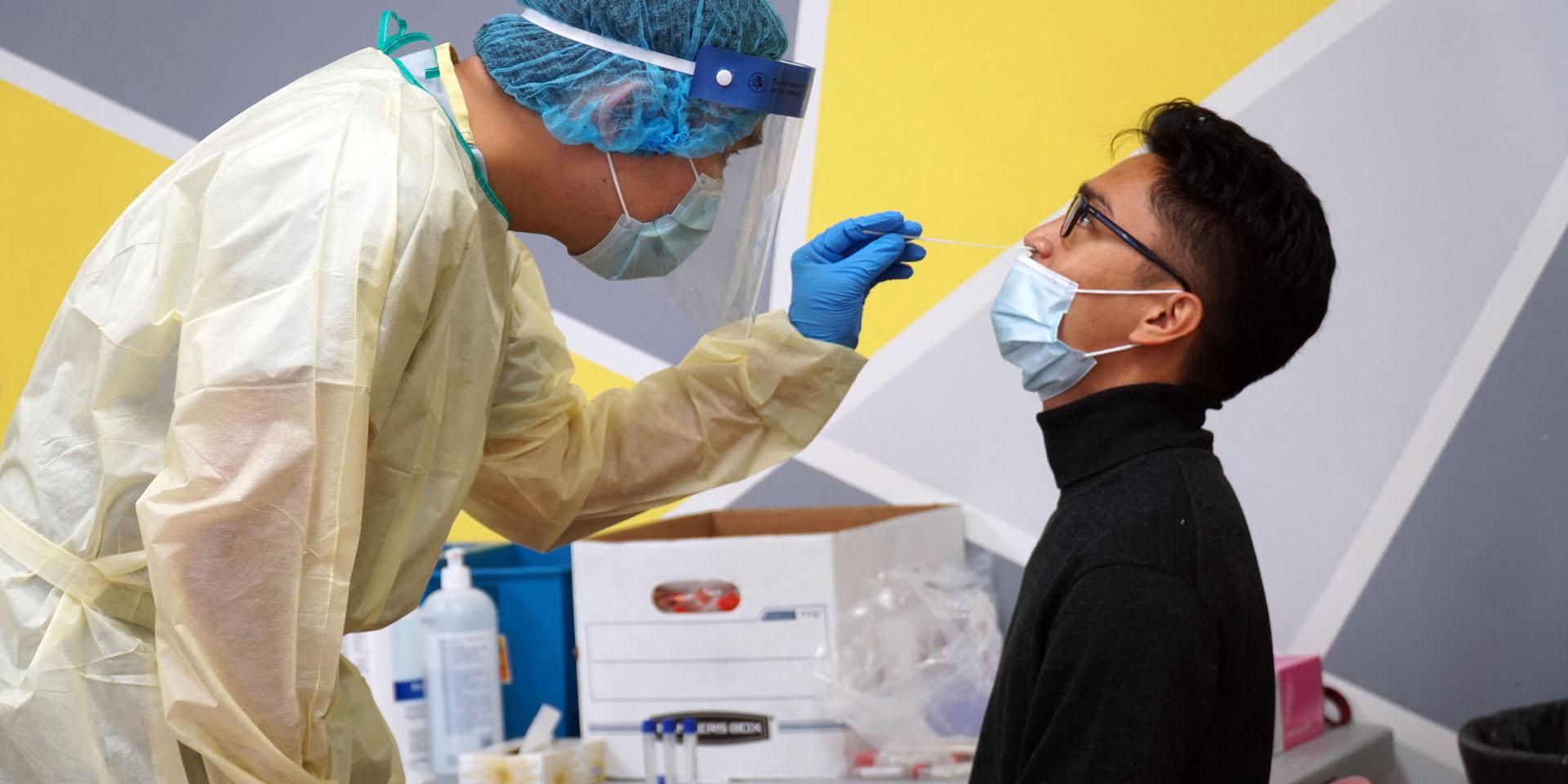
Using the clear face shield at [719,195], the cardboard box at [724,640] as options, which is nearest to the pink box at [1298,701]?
the cardboard box at [724,640]

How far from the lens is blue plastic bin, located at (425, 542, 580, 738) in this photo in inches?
77.7

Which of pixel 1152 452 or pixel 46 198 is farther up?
pixel 46 198

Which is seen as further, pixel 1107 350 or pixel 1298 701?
pixel 1298 701

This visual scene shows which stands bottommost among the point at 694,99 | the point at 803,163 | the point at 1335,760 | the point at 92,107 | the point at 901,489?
the point at 1335,760

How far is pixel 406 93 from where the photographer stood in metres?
1.15

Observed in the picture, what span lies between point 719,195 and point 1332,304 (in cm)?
101

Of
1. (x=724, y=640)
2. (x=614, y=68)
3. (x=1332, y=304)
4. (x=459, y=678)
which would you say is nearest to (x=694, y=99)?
(x=614, y=68)

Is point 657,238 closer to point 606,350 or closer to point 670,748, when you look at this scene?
point 670,748

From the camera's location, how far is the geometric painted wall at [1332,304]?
6.03ft

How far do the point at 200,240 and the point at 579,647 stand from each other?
92 centimetres

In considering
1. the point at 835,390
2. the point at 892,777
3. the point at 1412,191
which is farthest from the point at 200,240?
the point at 1412,191

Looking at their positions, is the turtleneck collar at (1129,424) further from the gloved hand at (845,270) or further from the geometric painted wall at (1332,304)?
the geometric painted wall at (1332,304)

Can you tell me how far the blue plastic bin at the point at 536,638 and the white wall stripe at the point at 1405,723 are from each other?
1066 mm

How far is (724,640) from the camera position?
175 cm
